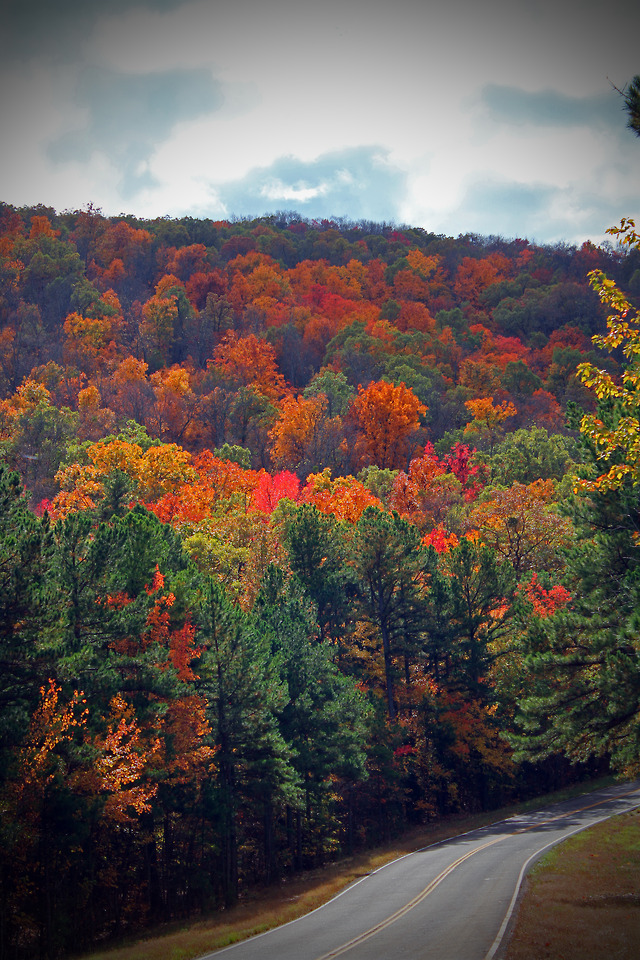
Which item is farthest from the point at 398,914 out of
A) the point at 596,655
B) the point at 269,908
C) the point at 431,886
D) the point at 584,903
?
the point at 596,655

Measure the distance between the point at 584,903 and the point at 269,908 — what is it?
11.0 meters

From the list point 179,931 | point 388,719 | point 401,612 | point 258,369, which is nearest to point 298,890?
point 179,931

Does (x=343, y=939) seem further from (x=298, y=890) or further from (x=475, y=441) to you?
(x=475, y=441)

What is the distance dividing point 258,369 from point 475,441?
34336 mm

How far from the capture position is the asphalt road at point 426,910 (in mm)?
16094

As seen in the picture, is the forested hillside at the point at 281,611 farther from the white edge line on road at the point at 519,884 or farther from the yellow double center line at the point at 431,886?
the yellow double center line at the point at 431,886

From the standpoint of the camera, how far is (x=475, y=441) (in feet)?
263

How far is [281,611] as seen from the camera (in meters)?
36.6

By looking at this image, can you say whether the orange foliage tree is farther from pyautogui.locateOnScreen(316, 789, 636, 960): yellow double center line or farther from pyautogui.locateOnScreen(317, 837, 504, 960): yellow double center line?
pyautogui.locateOnScreen(317, 837, 504, 960): yellow double center line

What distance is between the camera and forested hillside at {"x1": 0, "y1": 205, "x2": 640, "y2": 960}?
2269 centimetres

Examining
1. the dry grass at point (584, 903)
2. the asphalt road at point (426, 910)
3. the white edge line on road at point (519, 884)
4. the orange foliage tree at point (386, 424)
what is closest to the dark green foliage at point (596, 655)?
the dry grass at point (584, 903)

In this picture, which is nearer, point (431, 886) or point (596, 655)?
point (431, 886)

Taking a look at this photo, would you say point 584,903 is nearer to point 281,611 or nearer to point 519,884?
point 519,884

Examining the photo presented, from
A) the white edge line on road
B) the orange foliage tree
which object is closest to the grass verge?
the white edge line on road
